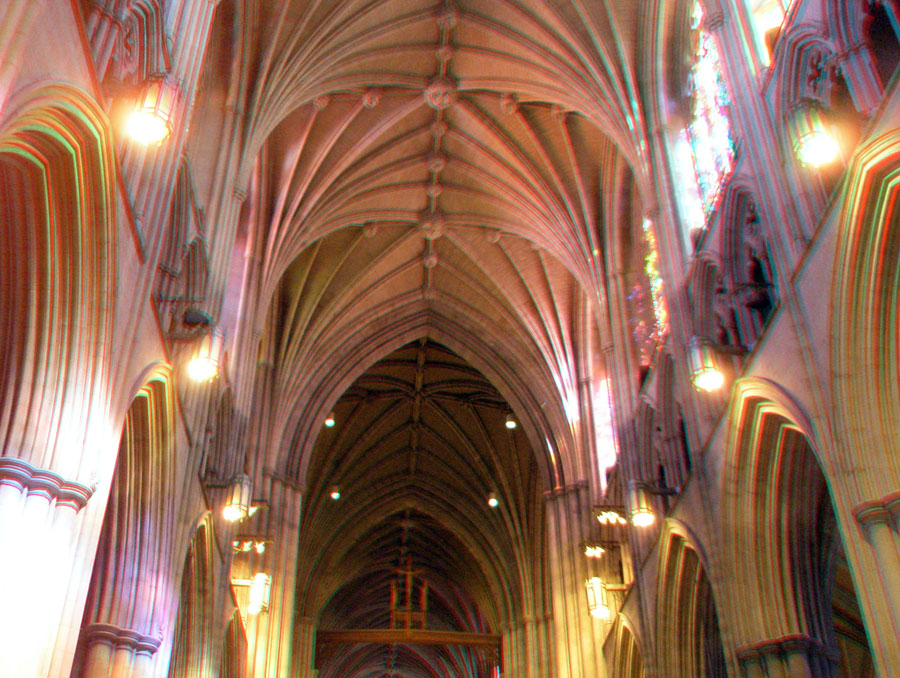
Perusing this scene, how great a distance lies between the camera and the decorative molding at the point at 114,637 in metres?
9.71

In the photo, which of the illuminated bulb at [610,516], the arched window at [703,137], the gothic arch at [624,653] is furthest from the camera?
the illuminated bulb at [610,516]

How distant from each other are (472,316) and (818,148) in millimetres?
15764

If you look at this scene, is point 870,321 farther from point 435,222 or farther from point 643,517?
point 435,222

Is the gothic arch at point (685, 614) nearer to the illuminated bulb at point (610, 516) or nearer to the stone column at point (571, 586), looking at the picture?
the illuminated bulb at point (610, 516)

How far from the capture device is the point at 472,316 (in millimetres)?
24078

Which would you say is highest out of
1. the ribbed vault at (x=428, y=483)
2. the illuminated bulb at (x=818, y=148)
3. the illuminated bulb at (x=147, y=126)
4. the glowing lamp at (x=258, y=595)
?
the ribbed vault at (x=428, y=483)

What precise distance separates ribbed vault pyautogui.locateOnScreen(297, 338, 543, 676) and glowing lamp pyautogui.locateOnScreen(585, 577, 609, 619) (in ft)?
31.6

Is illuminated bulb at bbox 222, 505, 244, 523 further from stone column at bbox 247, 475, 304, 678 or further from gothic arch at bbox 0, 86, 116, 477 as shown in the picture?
gothic arch at bbox 0, 86, 116, 477

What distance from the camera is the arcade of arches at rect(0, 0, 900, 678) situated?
24.1 ft

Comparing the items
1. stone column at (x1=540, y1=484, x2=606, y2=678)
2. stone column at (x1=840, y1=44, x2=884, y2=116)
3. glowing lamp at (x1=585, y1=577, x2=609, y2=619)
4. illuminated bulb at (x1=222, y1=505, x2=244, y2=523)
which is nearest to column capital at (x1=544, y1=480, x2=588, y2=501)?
stone column at (x1=540, y1=484, x2=606, y2=678)

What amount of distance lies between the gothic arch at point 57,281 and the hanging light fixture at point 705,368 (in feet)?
22.1

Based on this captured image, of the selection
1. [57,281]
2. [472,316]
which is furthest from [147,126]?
[472,316]

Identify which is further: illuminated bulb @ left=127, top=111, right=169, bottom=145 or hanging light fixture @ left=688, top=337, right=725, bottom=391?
hanging light fixture @ left=688, top=337, right=725, bottom=391

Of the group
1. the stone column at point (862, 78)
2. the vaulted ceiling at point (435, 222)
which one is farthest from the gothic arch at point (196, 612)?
the stone column at point (862, 78)
